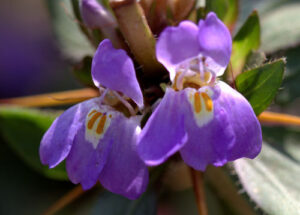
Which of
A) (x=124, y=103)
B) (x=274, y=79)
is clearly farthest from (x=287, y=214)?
(x=124, y=103)

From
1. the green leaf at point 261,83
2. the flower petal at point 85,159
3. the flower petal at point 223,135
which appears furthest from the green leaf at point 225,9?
the flower petal at point 85,159

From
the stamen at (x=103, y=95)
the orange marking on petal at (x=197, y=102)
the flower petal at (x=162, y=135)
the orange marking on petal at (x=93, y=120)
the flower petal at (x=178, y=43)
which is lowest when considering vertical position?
the orange marking on petal at (x=197, y=102)

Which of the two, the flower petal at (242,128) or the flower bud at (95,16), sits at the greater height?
the flower bud at (95,16)

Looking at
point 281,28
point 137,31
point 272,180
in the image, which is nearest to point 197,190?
point 272,180

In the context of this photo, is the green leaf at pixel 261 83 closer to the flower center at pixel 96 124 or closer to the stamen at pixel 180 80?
the stamen at pixel 180 80

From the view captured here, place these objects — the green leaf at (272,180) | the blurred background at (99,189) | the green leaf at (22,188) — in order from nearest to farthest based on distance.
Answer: the green leaf at (272,180)
the blurred background at (99,189)
the green leaf at (22,188)

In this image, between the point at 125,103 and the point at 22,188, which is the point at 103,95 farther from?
the point at 22,188
